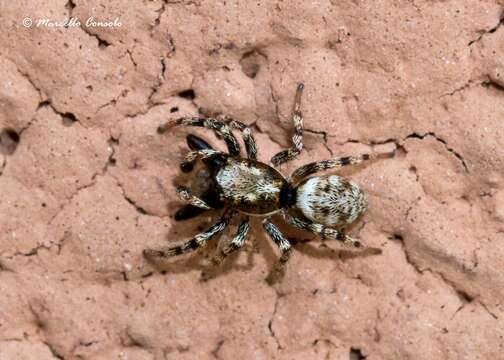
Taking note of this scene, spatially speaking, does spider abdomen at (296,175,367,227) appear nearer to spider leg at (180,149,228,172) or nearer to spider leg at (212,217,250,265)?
spider leg at (212,217,250,265)

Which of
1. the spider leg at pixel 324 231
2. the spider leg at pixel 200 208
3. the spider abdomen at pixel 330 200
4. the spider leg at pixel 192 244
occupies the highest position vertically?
the spider abdomen at pixel 330 200

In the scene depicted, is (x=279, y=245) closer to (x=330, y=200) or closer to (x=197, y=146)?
(x=330, y=200)

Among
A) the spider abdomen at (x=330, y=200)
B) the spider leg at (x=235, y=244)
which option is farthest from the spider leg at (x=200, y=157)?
the spider abdomen at (x=330, y=200)

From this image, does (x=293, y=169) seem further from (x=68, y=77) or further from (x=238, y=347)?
(x=68, y=77)

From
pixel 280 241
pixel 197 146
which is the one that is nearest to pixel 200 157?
pixel 197 146

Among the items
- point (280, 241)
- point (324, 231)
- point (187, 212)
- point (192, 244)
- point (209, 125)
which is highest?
point (209, 125)

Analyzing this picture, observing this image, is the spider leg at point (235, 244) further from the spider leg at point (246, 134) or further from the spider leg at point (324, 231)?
the spider leg at point (246, 134)
